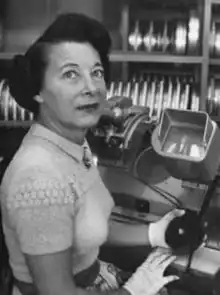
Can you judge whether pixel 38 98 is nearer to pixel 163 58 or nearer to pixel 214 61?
pixel 163 58

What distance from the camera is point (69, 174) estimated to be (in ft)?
3.11

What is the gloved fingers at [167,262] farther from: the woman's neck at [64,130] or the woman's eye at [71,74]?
the woman's eye at [71,74]

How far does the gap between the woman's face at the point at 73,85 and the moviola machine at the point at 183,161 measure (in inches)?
4.6

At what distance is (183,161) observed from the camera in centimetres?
101

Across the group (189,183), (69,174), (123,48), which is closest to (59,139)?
(69,174)

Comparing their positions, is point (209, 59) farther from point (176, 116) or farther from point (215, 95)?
point (176, 116)

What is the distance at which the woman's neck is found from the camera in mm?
1001

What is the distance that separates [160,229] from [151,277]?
133mm

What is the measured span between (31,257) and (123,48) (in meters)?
1.18

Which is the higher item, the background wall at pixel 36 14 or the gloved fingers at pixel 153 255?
the background wall at pixel 36 14

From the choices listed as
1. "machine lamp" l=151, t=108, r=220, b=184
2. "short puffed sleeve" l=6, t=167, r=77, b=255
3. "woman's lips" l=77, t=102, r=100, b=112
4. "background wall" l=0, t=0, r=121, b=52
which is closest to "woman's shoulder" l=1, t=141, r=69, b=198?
"short puffed sleeve" l=6, t=167, r=77, b=255

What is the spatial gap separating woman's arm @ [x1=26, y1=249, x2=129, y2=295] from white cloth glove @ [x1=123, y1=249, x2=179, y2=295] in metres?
0.18

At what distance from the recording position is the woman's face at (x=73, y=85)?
932 mm

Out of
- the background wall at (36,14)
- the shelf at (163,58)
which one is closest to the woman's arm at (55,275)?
the background wall at (36,14)
